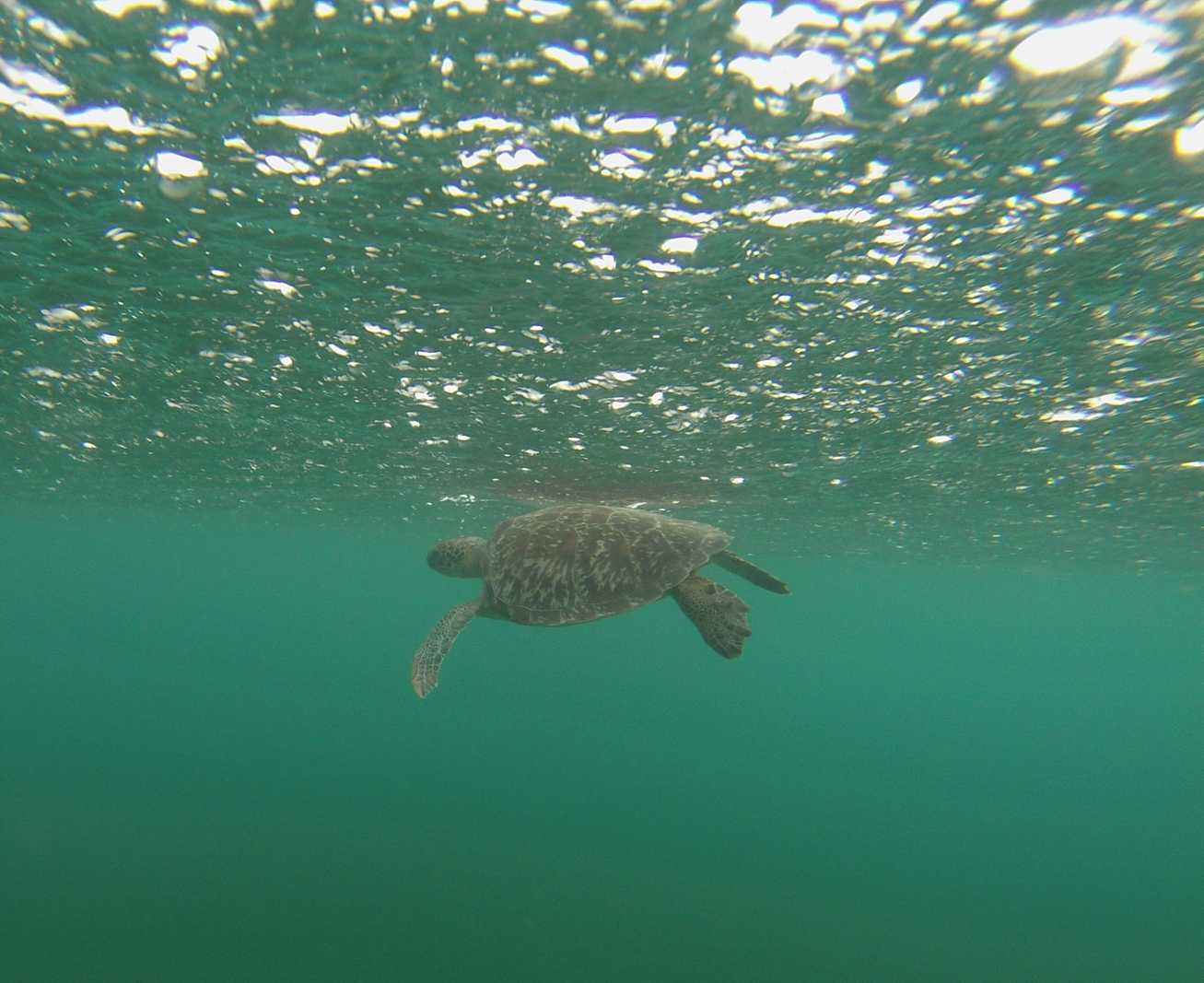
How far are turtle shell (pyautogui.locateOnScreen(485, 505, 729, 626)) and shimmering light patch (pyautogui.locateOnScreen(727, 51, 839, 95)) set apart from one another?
5991 millimetres

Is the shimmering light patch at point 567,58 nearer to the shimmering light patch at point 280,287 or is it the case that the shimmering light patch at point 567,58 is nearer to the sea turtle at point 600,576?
the shimmering light patch at point 280,287

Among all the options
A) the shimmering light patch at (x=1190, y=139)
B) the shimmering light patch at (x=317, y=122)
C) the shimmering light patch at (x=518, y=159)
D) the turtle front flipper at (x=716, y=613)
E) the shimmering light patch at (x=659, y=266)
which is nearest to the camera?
the shimmering light patch at (x=1190, y=139)

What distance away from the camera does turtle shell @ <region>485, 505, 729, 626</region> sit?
9.06m

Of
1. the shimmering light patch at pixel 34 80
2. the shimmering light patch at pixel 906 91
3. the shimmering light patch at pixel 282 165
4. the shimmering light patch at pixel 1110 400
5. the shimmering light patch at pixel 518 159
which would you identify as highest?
the shimmering light patch at pixel 34 80

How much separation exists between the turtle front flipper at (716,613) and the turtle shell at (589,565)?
0.93 feet

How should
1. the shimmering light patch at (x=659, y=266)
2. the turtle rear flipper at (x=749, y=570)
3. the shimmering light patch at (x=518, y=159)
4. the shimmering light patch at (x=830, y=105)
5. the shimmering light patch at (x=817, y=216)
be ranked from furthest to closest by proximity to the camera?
the turtle rear flipper at (x=749, y=570) < the shimmering light patch at (x=659, y=266) < the shimmering light patch at (x=817, y=216) < the shimmering light patch at (x=518, y=159) < the shimmering light patch at (x=830, y=105)

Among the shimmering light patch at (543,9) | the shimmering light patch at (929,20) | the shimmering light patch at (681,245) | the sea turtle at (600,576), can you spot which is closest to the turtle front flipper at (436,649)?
the sea turtle at (600,576)

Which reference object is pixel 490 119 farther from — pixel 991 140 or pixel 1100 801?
pixel 1100 801

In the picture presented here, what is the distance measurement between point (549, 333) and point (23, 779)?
34176 millimetres

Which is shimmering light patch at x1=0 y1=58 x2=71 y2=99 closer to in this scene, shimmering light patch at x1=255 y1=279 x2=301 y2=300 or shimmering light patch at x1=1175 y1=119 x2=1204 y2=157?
shimmering light patch at x1=255 y1=279 x2=301 y2=300

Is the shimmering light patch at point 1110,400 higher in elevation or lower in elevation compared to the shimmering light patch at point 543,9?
lower

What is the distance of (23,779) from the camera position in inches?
1101

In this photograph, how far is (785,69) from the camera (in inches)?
204

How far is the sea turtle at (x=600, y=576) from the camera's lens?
898 cm
